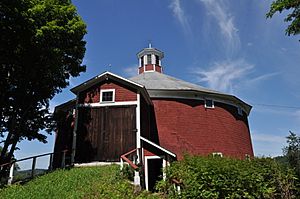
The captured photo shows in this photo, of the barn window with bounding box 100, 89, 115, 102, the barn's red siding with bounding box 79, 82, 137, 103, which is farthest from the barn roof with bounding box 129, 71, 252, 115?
the barn window with bounding box 100, 89, 115, 102

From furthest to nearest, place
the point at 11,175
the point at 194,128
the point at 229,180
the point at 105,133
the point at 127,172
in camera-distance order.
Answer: the point at 194,128 < the point at 105,133 < the point at 11,175 < the point at 127,172 < the point at 229,180

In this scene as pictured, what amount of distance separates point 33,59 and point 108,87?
13.8 ft

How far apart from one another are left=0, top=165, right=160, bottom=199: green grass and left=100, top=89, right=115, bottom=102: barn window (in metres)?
4.48

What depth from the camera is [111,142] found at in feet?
48.3

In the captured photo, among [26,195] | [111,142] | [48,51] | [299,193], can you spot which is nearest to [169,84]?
[111,142]

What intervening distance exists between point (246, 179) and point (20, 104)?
12834 millimetres

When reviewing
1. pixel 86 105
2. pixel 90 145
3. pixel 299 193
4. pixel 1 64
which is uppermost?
pixel 1 64

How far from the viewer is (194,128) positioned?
1883 centimetres

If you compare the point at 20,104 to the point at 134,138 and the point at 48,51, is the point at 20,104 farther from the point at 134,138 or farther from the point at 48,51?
the point at 134,138

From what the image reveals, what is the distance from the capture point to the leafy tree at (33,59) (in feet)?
44.7

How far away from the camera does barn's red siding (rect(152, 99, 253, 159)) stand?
60.4ft

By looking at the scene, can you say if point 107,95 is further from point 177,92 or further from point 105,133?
point 177,92

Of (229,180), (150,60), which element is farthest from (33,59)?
(150,60)

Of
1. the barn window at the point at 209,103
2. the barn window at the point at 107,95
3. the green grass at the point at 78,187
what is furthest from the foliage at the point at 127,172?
the barn window at the point at 209,103
